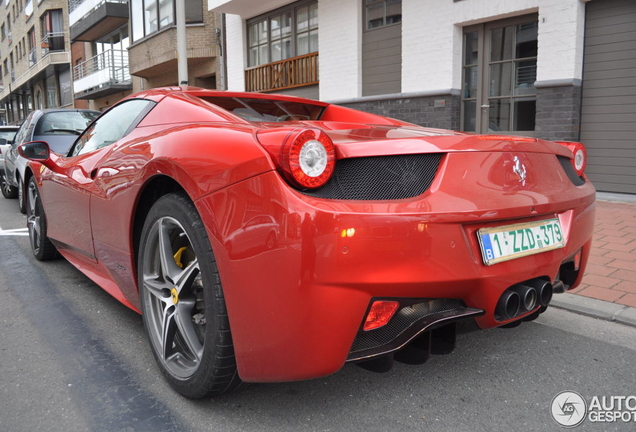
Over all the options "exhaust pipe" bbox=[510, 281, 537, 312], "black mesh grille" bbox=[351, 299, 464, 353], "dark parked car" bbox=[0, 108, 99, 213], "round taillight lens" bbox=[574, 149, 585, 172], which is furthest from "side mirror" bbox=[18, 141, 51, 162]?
"dark parked car" bbox=[0, 108, 99, 213]

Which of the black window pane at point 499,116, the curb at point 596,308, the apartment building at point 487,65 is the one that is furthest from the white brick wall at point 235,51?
the curb at point 596,308

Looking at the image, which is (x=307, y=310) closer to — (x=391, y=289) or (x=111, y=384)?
(x=391, y=289)

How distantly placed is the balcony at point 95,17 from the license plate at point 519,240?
24.7 m

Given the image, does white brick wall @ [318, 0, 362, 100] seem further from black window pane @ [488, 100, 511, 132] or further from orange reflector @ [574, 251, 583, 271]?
orange reflector @ [574, 251, 583, 271]

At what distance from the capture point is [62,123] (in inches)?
328

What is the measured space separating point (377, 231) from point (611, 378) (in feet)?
5.02

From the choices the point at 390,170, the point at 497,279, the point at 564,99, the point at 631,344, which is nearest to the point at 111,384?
the point at 390,170

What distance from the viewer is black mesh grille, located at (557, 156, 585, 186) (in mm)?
2526

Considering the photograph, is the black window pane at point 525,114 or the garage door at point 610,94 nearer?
the garage door at point 610,94

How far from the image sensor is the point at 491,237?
1.95 metres

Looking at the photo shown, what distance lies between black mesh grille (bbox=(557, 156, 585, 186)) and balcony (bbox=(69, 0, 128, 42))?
24399mm

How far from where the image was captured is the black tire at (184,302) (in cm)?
195

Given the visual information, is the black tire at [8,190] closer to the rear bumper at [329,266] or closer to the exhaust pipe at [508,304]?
the rear bumper at [329,266]

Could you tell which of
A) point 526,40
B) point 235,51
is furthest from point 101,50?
point 526,40
